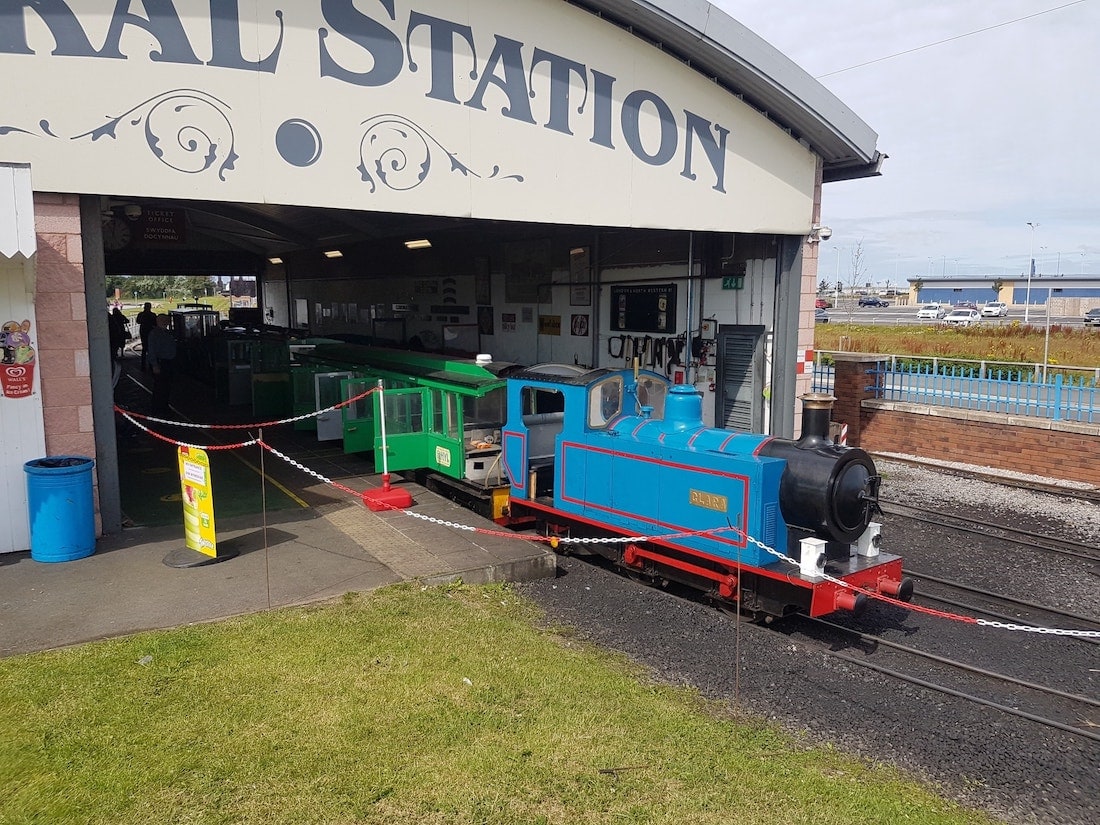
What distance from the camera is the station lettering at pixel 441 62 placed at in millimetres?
7973

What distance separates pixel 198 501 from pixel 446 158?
16.4 ft

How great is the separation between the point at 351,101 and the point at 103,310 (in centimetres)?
362

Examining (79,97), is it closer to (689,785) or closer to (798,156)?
(689,785)

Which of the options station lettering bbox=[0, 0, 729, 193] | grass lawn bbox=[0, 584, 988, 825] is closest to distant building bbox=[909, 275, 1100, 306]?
station lettering bbox=[0, 0, 729, 193]

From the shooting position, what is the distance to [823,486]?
705 cm

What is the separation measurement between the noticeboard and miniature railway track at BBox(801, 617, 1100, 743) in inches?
343

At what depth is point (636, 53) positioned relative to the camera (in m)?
11.4

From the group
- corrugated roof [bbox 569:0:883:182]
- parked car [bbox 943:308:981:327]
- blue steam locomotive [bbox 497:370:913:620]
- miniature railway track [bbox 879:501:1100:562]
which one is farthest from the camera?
parked car [bbox 943:308:981:327]

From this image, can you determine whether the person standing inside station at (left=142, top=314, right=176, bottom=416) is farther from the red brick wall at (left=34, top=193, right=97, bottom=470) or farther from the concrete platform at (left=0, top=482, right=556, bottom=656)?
the red brick wall at (left=34, top=193, right=97, bottom=470)

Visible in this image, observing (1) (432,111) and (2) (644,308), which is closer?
(1) (432,111)

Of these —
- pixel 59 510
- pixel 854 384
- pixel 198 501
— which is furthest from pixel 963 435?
pixel 59 510

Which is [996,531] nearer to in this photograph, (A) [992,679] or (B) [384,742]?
(A) [992,679]

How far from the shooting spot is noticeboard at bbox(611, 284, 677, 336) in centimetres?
1534

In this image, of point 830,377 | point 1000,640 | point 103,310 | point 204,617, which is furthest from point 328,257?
point 1000,640
